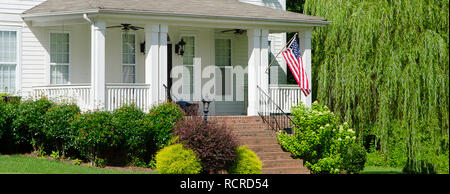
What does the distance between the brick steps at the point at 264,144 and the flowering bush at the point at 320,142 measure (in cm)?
31

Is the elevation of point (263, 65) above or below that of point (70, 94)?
above

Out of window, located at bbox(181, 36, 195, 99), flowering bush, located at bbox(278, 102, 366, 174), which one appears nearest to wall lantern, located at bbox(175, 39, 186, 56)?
window, located at bbox(181, 36, 195, 99)

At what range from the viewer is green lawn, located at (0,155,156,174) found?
13047 mm

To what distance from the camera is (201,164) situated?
13.2m

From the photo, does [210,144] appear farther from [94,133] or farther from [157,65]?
[157,65]

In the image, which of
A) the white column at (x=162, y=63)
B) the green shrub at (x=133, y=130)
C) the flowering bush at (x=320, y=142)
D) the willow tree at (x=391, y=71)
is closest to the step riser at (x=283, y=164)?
the flowering bush at (x=320, y=142)

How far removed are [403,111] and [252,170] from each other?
527cm

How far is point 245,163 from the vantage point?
13.5 meters

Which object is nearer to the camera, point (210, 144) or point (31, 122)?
point (210, 144)

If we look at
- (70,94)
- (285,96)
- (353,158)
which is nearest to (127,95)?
(70,94)

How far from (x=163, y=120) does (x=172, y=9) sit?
3.58 meters

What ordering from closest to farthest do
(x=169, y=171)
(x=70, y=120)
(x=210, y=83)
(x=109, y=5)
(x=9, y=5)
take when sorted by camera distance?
(x=169, y=171) → (x=70, y=120) → (x=109, y=5) → (x=9, y=5) → (x=210, y=83)

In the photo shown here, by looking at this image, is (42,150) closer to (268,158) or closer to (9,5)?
(9,5)
